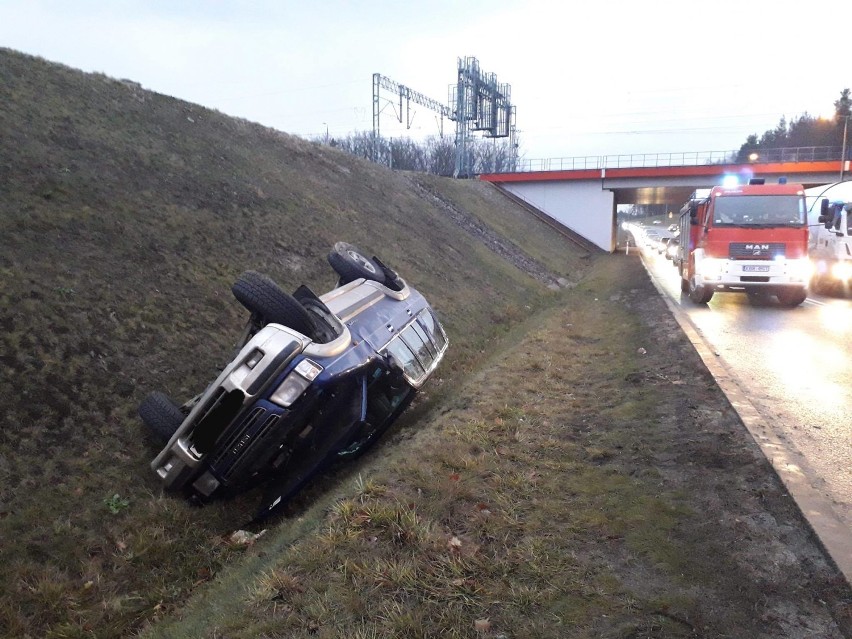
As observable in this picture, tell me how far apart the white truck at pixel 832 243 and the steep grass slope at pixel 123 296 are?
7943 millimetres

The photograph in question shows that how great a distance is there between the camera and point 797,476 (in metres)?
4.13

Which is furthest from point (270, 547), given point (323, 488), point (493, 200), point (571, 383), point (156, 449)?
point (493, 200)

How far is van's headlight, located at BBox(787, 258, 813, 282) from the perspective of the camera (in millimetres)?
12781

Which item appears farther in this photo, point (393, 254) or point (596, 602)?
point (393, 254)

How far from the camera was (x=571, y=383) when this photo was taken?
7.45m

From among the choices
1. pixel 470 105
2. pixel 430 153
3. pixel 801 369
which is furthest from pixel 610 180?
pixel 430 153

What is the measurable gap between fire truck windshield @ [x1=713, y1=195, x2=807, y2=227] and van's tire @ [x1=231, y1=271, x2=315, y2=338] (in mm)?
11941

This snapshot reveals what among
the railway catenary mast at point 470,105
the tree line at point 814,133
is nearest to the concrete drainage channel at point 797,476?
the railway catenary mast at point 470,105

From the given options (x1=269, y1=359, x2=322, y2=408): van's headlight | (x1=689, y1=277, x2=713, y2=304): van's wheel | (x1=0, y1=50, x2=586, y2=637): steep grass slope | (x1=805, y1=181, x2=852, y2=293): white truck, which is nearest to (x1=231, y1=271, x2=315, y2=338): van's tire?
(x1=269, y1=359, x2=322, y2=408): van's headlight

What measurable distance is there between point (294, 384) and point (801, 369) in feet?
22.6

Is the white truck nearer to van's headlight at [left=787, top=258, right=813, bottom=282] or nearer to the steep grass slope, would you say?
van's headlight at [left=787, top=258, right=813, bottom=282]

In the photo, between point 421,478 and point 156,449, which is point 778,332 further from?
point 156,449

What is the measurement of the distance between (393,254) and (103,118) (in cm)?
711

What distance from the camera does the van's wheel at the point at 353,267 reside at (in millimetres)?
6797
